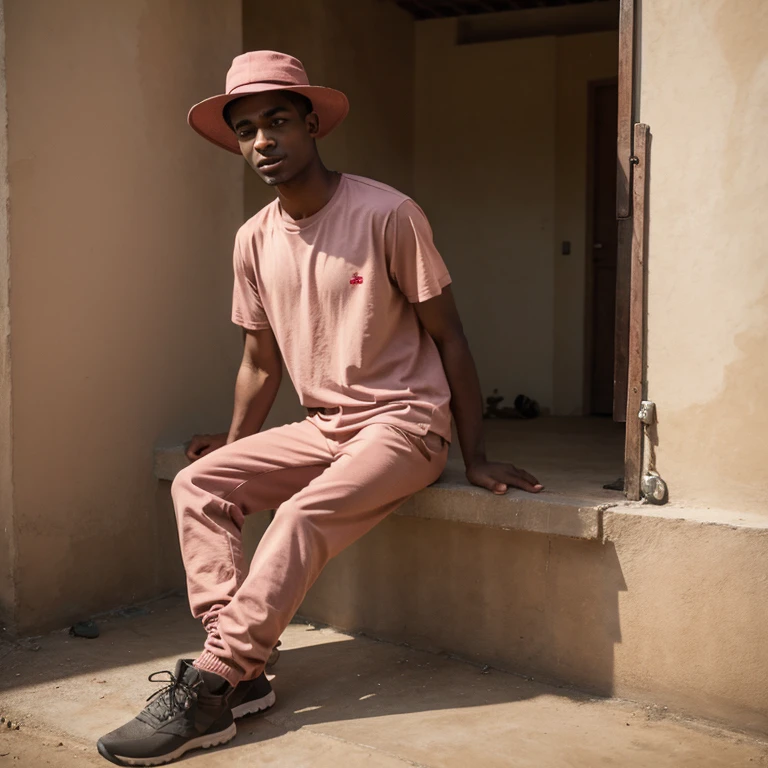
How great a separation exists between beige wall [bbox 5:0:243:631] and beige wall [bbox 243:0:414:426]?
1.38 m

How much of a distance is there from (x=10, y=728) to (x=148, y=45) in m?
2.74

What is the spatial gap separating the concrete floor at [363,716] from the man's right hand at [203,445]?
744 millimetres

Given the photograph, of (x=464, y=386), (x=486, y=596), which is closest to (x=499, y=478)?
(x=464, y=386)

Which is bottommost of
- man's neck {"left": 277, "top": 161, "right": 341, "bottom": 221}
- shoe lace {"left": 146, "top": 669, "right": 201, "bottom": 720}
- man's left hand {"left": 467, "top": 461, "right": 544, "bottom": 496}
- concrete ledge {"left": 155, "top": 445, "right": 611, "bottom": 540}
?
shoe lace {"left": 146, "top": 669, "right": 201, "bottom": 720}

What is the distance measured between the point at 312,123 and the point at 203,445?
1.42 m

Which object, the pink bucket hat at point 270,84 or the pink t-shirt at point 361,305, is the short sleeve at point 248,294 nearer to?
the pink t-shirt at point 361,305

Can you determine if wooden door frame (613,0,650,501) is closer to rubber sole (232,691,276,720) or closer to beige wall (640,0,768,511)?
beige wall (640,0,768,511)

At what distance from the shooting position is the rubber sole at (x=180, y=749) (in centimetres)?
297

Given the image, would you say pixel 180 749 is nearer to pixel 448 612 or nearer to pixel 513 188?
pixel 448 612

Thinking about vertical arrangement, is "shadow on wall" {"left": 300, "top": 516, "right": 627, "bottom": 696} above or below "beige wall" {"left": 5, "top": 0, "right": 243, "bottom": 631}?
below

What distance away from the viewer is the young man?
3330 millimetres

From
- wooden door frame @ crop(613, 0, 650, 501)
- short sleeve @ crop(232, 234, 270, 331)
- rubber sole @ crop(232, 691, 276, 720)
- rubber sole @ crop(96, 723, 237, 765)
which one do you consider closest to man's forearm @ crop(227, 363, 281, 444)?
short sleeve @ crop(232, 234, 270, 331)

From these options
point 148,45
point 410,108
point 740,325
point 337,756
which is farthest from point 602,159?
point 337,756

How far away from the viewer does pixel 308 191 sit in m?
3.56
